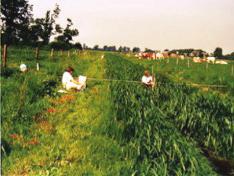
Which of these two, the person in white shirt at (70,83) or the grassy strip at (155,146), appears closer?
the grassy strip at (155,146)

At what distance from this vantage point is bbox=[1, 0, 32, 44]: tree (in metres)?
33.1

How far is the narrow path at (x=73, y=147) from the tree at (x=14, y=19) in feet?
76.0

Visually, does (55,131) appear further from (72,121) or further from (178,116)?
(178,116)

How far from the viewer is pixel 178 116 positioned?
11.0 m

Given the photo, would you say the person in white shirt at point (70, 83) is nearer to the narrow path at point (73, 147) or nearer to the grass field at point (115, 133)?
the grass field at point (115, 133)

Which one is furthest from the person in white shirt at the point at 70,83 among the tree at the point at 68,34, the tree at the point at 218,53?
the tree at the point at 218,53

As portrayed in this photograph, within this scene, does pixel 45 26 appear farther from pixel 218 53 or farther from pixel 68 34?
pixel 218 53

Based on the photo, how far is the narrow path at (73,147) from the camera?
264 inches

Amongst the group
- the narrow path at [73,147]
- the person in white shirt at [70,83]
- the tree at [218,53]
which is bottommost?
the narrow path at [73,147]

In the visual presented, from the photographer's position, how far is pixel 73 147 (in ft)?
25.7

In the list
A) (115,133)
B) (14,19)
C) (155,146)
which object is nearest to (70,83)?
(115,133)

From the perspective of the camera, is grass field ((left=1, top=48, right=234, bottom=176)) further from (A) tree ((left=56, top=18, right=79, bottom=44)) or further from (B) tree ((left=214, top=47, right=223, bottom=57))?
(B) tree ((left=214, top=47, right=223, bottom=57))

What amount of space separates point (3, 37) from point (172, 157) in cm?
2634

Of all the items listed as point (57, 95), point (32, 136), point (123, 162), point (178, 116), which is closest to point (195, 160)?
point (123, 162)
